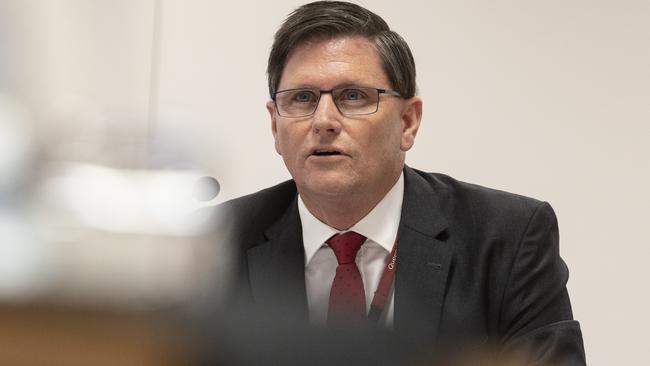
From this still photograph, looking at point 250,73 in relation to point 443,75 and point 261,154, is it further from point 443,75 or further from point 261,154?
point 443,75

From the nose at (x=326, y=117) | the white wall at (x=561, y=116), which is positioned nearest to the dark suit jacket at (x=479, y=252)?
the nose at (x=326, y=117)

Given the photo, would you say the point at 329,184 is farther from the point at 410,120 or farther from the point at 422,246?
the point at 410,120

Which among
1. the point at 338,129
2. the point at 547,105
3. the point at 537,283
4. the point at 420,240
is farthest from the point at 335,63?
the point at 547,105

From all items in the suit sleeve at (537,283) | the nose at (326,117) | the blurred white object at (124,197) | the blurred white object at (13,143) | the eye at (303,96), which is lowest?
the suit sleeve at (537,283)

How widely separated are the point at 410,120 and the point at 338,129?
28cm

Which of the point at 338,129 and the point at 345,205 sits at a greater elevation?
the point at 338,129

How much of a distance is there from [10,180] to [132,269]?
0.03 meters

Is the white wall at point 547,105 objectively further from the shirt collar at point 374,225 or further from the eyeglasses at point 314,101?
the eyeglasses at point 314,101

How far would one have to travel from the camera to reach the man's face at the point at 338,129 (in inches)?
40.4

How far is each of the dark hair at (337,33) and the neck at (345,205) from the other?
16 cm

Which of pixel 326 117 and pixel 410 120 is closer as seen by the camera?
pixel 326 117

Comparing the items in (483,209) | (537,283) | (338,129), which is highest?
(338,129)

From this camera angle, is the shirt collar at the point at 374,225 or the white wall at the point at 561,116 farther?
the white wall at the point at 561,116

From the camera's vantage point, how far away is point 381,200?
1.29 meters
